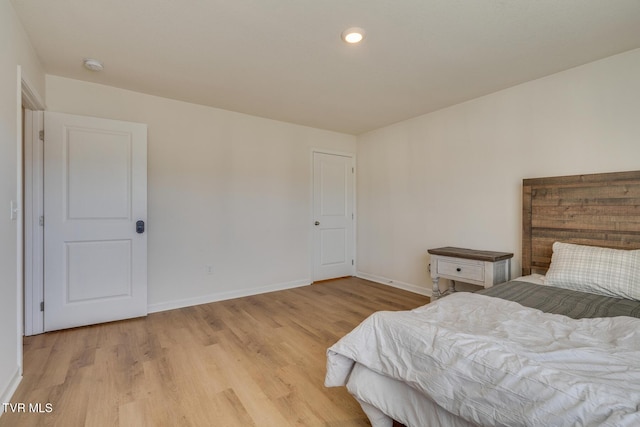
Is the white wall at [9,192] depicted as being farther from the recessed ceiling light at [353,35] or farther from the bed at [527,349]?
the recessed ceiling light at [353,35]

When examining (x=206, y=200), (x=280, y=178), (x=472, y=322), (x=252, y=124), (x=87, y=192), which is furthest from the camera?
(x=280, y=178)

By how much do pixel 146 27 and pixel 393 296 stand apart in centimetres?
362

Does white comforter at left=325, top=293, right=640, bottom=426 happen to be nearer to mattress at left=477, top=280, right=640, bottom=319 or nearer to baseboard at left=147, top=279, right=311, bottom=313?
mattress at left=477, top=280, right=640, bottom=319

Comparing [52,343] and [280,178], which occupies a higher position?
[280,178]

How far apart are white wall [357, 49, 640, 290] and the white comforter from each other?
68.0 inches

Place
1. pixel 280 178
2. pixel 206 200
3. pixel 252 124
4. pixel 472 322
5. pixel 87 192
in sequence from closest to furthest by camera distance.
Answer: pixel 472 322 < pixel 87 192 < pixel 206 200 < pixel 252 124 < pixel 280 178

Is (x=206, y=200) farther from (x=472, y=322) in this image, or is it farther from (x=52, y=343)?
(x=472, y=322)

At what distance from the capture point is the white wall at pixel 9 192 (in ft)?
5.53

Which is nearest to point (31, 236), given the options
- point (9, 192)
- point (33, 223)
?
point (33, 223)

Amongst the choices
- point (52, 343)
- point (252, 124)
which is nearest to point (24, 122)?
point (52, 343)

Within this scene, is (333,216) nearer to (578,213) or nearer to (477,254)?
(477,254)

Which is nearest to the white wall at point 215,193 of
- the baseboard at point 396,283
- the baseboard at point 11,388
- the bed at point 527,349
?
the baseboard at point 396,283

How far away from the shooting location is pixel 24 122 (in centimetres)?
260

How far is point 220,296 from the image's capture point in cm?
365
